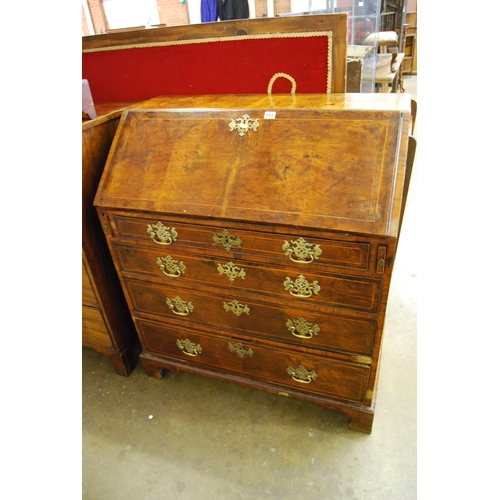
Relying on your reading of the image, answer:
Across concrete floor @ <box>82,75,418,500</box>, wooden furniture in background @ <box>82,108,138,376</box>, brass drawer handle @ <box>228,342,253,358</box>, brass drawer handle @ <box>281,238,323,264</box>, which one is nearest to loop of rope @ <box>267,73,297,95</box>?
wooden furniture in background @ <box>82,108,138,376</box>

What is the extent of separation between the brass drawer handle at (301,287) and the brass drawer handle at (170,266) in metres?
0.46

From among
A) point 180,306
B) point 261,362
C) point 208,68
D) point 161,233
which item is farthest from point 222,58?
point 261,362

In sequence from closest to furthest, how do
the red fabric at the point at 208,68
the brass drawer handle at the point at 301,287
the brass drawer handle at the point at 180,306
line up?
the brass drawer handle at the point at 301,287 < the brass drawer handle at the point at 180,306 < the red fabric at the point at 208,68

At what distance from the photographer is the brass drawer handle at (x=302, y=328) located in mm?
1415

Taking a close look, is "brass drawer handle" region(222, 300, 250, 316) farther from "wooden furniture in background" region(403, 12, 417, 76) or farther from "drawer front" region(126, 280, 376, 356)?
"wooden furniture in background" region(403, 12, 417, 76)

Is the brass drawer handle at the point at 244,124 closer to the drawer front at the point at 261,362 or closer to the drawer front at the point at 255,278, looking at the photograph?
the drawer front at the point at 255,278

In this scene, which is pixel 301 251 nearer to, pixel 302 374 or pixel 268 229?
pixel 268 229

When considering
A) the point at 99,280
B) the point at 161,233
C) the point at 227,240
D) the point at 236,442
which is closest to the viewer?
the point at 227,240

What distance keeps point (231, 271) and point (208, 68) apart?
1173 mm

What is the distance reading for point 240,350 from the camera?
64.2 inches

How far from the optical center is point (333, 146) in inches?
49.4

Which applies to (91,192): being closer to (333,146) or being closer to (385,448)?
(333,146)

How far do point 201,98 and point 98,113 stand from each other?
1.76 feet

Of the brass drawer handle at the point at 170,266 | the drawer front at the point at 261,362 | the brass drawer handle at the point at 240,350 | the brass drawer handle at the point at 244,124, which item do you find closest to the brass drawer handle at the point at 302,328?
the drawer front at the point at 261,362
